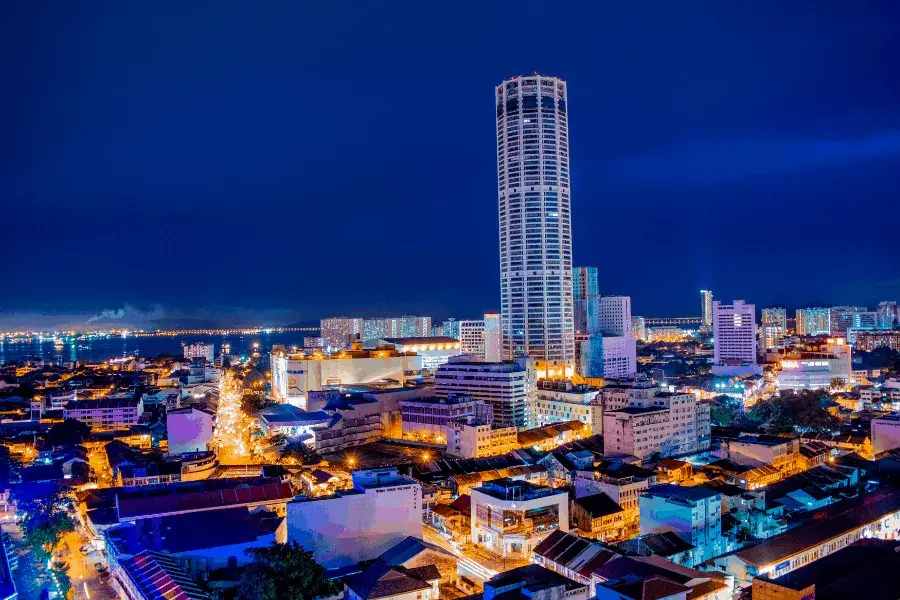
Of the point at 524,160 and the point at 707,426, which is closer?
the point at 707,426

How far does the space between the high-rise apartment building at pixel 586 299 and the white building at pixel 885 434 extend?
1572 cm

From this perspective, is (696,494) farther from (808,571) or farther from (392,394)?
(392,394)

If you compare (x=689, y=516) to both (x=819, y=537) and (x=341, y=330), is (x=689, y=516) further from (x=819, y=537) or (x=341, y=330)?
(x=341, y=330)

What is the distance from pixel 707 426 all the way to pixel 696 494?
7656 mm

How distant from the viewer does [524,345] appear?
23.7m

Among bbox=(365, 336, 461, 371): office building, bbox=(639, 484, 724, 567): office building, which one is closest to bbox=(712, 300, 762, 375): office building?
bbox=(365, 336, 461, 371): office building

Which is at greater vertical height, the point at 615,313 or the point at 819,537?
the point at 615,313

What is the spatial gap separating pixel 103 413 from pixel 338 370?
762 cm

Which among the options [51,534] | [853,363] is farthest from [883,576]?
[853,363]

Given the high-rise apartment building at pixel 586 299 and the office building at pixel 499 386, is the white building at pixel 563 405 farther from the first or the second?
the high-rise apartment building at pixel 586 299

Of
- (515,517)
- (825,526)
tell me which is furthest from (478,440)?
(825,526)

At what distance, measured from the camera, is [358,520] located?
32.0ft

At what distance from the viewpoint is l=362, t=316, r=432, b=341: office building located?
157 ft

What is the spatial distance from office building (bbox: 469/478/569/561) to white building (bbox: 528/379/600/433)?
824 centimetres
